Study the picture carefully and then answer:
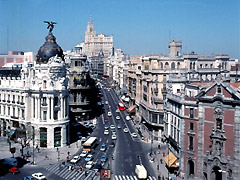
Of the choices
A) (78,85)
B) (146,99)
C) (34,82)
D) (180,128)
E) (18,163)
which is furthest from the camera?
(78,85)

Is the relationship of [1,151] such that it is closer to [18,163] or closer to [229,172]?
[18,163]

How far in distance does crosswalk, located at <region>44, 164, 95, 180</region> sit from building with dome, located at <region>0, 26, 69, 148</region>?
1567cm

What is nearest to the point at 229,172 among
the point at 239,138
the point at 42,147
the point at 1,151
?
the point at 239,138

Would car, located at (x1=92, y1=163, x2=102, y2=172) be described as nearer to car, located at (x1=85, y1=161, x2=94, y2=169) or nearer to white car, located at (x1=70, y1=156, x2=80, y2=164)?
car, located at (x1=85, y1=161, x2=94, y2=169)

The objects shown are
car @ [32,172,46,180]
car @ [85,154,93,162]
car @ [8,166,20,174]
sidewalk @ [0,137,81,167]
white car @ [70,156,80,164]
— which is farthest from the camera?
sidewalk @ [0,137,81,167]

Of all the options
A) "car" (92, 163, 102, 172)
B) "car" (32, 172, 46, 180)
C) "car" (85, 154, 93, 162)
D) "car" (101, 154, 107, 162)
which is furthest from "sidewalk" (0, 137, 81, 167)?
"car" (92, 163, 102, 172)

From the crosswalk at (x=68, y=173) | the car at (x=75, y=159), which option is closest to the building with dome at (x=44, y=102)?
the car at (x=75, y=159)

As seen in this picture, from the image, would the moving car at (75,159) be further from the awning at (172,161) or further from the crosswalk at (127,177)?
the awning at (172,161)

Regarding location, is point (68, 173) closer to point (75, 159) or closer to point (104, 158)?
point (75, 159)

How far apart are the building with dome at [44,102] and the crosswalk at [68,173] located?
51.4 ft

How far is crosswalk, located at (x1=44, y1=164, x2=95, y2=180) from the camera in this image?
68062mm

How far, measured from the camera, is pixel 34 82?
9200 centimetres

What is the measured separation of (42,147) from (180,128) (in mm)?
40747

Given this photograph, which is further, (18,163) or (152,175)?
(18,163)
